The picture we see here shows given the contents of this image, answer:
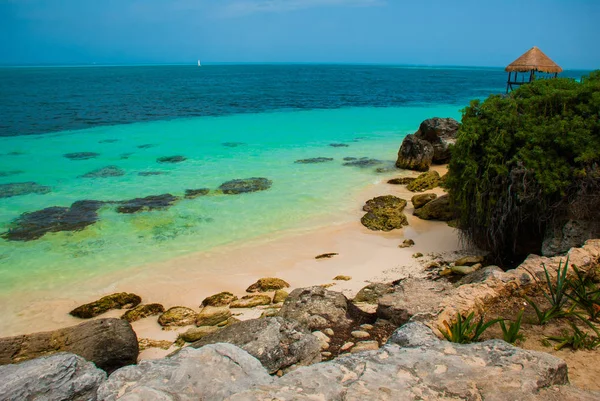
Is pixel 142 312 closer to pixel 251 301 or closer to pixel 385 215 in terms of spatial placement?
pixel 251 301

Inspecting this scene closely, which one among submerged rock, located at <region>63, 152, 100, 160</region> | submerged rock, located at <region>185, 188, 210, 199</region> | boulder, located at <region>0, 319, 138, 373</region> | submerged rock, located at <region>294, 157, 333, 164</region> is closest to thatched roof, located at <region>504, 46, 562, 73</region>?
submerged rock, located at <region>294, 157, 333, 164</region>

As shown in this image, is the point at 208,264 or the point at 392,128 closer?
the point at 208,264

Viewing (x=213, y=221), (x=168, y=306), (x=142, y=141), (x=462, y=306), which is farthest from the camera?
(x=142, y=141)

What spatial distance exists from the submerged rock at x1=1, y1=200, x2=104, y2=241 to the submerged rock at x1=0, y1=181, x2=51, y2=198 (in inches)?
103

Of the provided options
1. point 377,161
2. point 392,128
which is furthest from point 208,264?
point 392,128

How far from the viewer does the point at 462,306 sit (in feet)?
18.1

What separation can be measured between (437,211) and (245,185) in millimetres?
7134

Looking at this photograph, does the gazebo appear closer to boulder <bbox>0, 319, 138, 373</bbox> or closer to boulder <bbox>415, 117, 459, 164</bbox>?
boulder <bbox>415, 117, 459, 164</bbox>

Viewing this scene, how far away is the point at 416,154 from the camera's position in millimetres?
17922

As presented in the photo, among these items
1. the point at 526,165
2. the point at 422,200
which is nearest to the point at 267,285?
the point at 526,165

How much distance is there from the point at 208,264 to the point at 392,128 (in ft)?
74.7

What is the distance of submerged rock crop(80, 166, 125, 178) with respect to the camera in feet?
59.5

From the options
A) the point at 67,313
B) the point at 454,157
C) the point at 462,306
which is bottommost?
the point at 67,313

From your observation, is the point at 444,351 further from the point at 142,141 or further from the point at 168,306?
the point at 142,141
